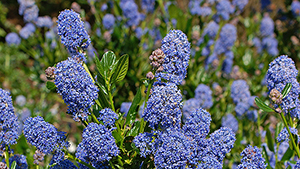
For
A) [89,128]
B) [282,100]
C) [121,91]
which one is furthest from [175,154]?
[121,91]

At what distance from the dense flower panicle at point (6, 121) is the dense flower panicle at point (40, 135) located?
0.51 ft

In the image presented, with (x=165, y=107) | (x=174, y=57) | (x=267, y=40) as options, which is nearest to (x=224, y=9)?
(x=267, y=40)

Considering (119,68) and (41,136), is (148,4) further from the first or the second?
(41,136)

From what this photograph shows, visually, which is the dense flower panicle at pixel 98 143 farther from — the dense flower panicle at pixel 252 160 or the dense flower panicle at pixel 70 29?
the dense flower panicle at pixel 252 160

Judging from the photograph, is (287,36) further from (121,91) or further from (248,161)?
(248,161)

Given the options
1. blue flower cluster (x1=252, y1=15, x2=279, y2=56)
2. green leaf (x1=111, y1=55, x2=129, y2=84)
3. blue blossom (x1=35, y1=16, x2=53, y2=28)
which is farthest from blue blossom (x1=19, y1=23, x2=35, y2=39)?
blue flower cluster (x1=252, y1=15, x2=279, y2=56)

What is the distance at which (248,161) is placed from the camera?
1282mm

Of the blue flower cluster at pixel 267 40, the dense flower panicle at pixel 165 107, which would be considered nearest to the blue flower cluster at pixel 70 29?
Result: the dense flower panicle at pixel 165 107

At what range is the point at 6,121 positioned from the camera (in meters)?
1.38

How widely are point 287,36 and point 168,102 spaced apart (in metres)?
3.54

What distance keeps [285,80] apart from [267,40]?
8.55 feet

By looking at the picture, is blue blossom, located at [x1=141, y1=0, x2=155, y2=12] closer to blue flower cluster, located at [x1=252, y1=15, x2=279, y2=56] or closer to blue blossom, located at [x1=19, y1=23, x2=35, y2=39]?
blue blossom, located at [x1=19, y1=23, x2=35, y2=39]

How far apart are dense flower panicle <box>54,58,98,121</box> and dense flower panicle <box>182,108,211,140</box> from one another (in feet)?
1.38

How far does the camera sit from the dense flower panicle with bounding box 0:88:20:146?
1356 mm
